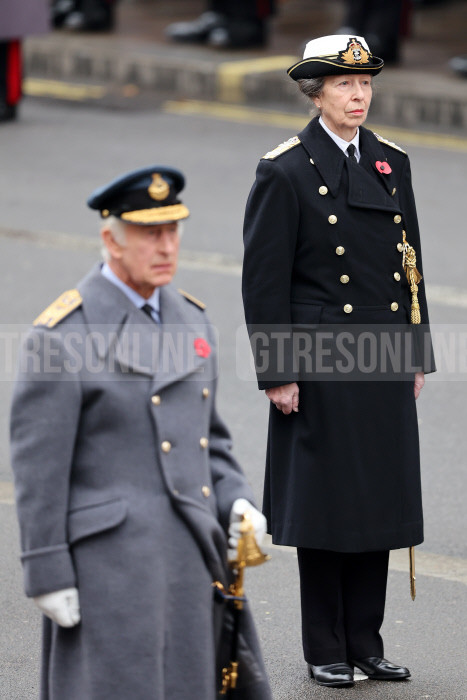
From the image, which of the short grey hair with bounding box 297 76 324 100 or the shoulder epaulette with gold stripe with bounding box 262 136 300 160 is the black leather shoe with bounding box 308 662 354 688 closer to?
the shoulder epaulette with gold stripe with bounding box 262 136 300 160

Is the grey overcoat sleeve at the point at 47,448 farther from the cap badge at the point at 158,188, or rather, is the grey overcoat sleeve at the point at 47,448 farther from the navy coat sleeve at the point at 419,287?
the navy coat sleeve at the point at 419,287

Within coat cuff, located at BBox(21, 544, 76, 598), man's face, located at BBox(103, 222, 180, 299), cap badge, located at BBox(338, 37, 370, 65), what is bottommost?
coat cuff, located at BBox(21, 544, 76, 598)

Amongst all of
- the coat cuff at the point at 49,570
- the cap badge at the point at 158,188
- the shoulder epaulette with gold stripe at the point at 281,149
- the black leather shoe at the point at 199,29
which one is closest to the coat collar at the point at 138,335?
the cap badge at the point at 158,188

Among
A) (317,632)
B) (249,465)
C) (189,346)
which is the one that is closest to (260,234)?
(189,346)

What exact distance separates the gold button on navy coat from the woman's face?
11cm

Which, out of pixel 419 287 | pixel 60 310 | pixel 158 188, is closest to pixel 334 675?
pixel 419 287

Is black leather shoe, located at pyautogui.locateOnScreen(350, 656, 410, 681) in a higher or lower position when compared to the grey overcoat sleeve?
lower

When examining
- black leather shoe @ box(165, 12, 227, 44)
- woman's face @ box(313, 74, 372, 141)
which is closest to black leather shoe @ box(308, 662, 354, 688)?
woman's face @ box(313, 74, 372, 141)

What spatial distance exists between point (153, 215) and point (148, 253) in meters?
0.09

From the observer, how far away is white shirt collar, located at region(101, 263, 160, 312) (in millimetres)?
3359

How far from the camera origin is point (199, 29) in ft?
53.9

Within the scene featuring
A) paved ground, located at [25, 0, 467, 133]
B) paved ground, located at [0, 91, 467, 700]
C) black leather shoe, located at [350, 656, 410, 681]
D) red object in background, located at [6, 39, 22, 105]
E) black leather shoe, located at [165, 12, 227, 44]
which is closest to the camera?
black leather shoe, located at [350, 656, 410, 681]

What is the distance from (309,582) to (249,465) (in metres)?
1.88

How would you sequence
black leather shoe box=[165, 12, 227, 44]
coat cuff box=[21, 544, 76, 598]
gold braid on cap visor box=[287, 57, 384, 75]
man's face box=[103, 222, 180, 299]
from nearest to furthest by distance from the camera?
coat cuff box=[21, 544, 76, 598] → man's face box=[103, 222, 180, 299] → gold braid on cap visor box=[287, 57, 384, 75] → black leather shoe box=[165, 12, 227, 44]
